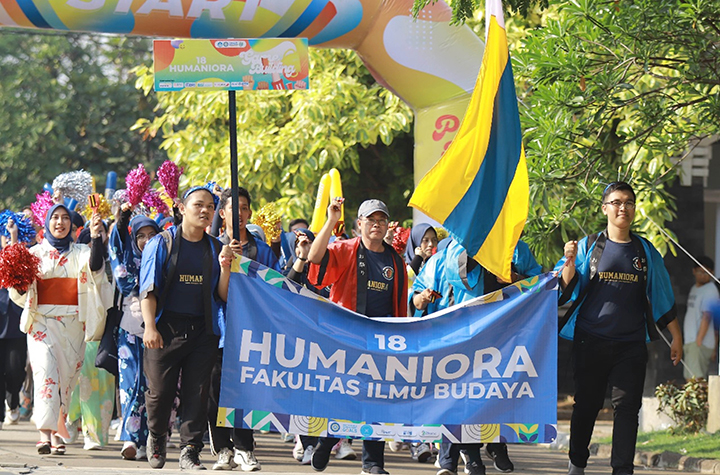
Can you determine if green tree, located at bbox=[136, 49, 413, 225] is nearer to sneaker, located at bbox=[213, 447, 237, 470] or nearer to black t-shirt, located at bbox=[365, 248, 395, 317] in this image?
black t-shirt, located at bbox=[365, 248, 395, 317]

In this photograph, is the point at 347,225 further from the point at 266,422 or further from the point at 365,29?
the point at 266,422

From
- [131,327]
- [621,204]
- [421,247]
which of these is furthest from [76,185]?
[621,204]

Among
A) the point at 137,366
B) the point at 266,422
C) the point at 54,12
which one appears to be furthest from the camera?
the point at 54,12

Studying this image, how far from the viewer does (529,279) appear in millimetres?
7625

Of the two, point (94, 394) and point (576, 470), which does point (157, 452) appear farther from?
point (576, 470)

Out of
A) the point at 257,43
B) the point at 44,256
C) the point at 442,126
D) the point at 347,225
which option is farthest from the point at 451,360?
the point at 347,225

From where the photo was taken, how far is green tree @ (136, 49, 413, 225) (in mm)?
14727

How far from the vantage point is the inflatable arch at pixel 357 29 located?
1068 cm

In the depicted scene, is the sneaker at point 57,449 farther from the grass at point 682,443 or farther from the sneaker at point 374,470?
the grass at point 682,443

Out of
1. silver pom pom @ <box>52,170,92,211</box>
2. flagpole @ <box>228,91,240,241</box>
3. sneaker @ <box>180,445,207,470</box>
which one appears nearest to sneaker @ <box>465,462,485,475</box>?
sneaker @ <box>180,445,207,470</box>

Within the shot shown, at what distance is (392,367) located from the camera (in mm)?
7555

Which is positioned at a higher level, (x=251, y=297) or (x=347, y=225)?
(x=347, y=225)

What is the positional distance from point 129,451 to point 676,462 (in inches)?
189

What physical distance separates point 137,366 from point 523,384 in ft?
11.2
